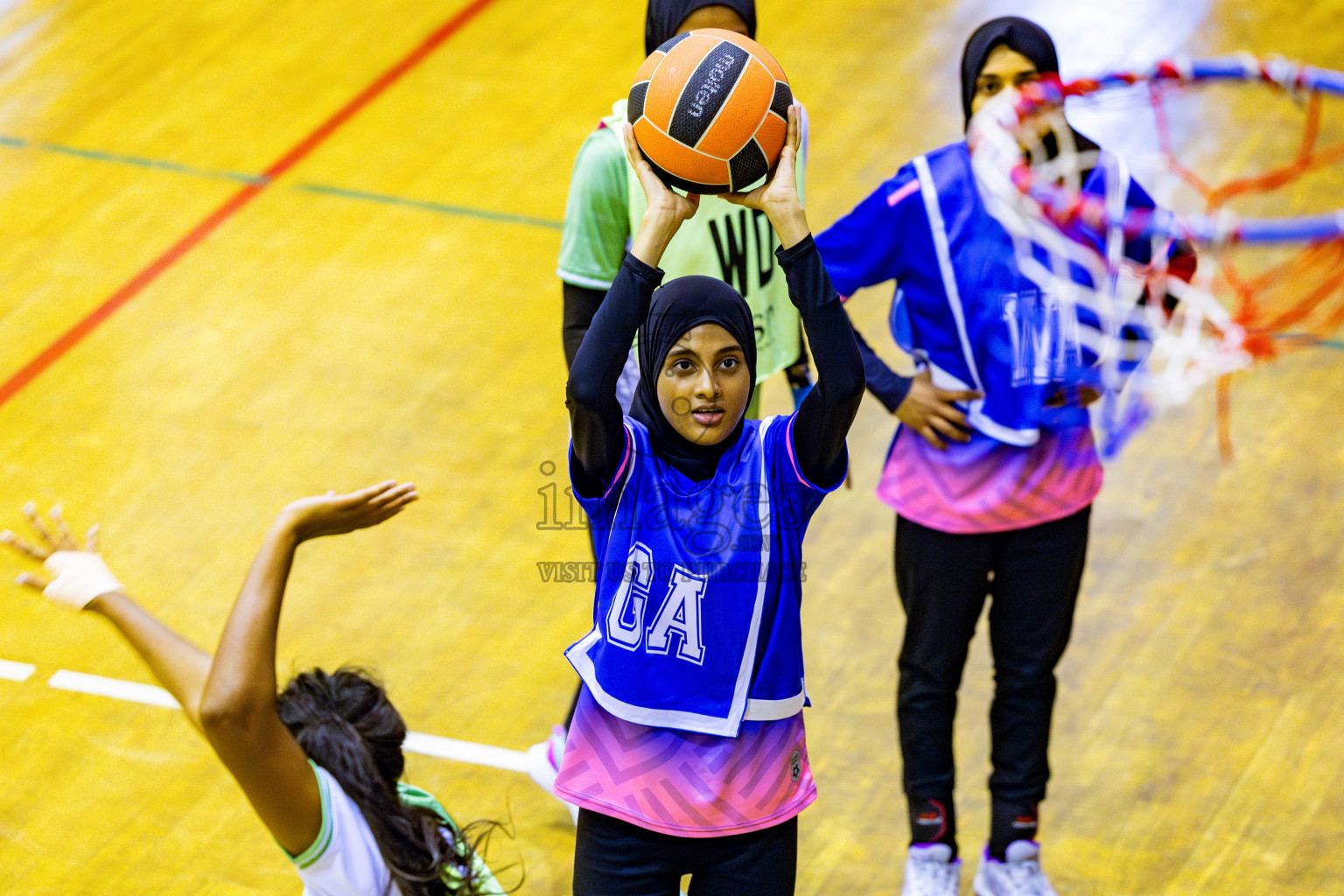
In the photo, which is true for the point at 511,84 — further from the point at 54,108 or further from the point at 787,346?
the point at 787,346

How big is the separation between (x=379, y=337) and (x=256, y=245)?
2.90ft

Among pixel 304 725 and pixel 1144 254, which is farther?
pixel 1144 254

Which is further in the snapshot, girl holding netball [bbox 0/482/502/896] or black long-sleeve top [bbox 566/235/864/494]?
black long-sleeve top [bbox 566/235/864/494]

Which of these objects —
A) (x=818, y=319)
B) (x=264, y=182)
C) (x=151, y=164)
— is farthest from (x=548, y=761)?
(x=151, y=164)

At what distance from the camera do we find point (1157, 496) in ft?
16.1

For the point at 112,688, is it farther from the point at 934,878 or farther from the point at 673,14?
the point at 673,14

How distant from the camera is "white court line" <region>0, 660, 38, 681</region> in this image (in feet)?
14.1

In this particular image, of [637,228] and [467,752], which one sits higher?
[637,228]

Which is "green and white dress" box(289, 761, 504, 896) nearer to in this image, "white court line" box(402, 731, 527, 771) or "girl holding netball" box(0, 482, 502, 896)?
"girl holding netball" box(0, 482, 502, 896)

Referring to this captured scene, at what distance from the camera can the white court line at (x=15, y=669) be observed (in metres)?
4.30

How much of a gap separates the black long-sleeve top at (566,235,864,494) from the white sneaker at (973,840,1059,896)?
1419 millimetres

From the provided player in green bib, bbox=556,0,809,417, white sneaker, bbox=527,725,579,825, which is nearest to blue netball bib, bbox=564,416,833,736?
player in green bib, bbox=556,0,809,417

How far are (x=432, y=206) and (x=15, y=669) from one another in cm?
276

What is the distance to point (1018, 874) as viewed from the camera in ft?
11.8
